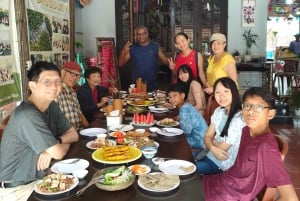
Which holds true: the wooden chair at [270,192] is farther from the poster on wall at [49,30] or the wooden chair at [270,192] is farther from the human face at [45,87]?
the poster on wall at [49,30]

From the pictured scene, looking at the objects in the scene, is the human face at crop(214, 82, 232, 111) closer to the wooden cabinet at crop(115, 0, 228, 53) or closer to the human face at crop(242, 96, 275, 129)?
the human face at crop(242, 96, 275, 129)

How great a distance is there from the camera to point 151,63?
4.21 metres

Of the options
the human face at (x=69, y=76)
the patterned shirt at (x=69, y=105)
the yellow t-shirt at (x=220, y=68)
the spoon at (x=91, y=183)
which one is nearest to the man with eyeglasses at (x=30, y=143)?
the spoon at (x=91, y=183)

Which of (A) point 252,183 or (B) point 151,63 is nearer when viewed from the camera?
(A) point 252,183

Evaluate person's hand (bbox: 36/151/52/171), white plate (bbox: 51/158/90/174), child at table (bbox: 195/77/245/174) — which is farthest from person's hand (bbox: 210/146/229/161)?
person's hand (bbox: 36/151/52/171)

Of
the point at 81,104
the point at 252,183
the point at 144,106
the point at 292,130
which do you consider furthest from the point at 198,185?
the point at 292,130

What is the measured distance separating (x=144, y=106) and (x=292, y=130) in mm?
3078

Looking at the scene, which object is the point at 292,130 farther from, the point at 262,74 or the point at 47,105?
the point at 47,105

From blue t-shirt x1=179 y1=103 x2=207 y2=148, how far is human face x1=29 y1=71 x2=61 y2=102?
1.07 m

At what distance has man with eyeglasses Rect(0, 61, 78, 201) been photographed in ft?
5.24

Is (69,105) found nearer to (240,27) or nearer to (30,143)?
(30,143)

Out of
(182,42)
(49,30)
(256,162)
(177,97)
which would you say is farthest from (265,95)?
(49,30)

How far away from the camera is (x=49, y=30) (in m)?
4.06

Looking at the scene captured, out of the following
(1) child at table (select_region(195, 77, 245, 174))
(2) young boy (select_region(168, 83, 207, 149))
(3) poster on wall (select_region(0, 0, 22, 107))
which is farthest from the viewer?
(3) poster on wall (select_region(0, 0, 22, 107))
